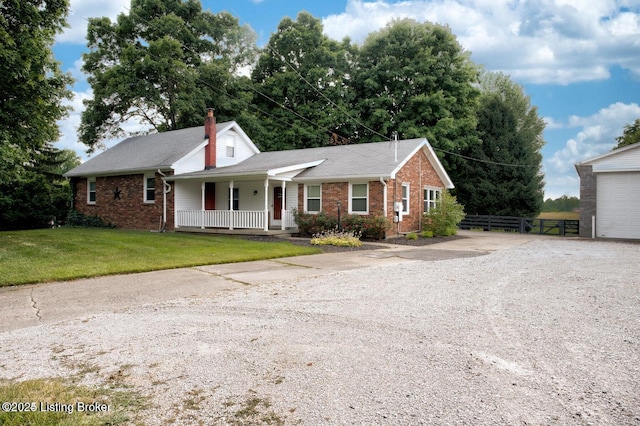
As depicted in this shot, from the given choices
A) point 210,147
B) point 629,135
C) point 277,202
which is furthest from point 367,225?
point 629,135

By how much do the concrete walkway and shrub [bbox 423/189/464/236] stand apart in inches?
359

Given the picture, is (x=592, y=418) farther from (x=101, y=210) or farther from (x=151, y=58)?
(x=151, y=58)

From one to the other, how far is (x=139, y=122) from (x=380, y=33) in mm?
20812

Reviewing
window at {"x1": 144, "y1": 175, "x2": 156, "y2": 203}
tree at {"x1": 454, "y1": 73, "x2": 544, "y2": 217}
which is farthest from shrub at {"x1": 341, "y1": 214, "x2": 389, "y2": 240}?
tree at {"x1": 454, "y1": 73, "x2": 544, "y2": 217}

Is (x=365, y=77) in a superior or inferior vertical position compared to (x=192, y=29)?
inferior

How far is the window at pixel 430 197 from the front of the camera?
2291cm

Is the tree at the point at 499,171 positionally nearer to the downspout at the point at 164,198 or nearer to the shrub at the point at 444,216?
the shrub at the point at 444,216

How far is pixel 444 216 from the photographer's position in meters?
21.3

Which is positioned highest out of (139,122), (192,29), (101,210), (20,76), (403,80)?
(192,29)

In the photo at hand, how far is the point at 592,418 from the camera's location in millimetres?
3010

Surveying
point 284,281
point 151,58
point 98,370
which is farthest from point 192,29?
point 98,370

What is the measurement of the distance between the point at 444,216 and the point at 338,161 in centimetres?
587

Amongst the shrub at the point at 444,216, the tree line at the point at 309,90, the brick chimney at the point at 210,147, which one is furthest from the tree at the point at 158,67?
the shrub at the point at 444,216

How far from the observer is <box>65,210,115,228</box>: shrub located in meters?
24.1
